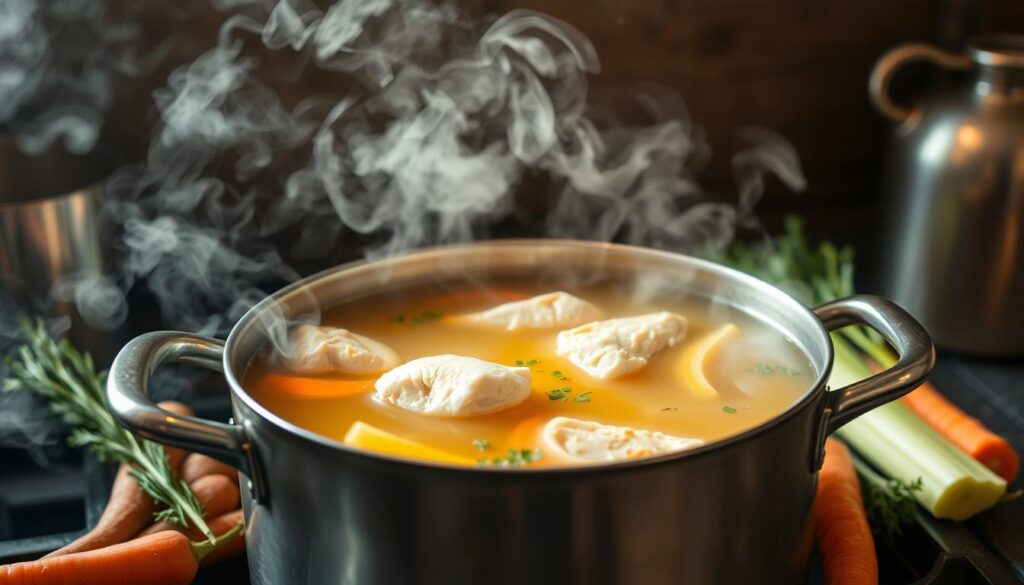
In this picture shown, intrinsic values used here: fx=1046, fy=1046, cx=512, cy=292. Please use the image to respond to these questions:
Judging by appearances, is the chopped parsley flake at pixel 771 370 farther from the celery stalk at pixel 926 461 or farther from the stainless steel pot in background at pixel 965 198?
the stainless steel pot in background at pixel 965 198

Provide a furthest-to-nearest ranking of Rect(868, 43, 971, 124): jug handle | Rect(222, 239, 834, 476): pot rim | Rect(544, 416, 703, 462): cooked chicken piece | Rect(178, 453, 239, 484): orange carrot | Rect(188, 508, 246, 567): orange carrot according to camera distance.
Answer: Rect(868, 43, 971, 124): jug handle → Rect(178, 453, 239, 484): orange carrot → Rect(188, 508, 246, 567): orange carrot → Rect(544, 416, 703, 462): cooked chicken piece → Rect(222, 239, 834, 476): pot rim

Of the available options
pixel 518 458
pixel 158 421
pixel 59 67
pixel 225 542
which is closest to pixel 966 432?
pixel 518 458

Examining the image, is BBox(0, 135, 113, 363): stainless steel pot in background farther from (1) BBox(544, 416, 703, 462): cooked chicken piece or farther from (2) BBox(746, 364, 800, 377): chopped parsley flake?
(2) BBox(746, 364, 800, 377): chopped parsley flake

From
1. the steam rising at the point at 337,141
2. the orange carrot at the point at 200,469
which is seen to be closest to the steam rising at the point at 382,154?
the steam rising at the point at 337,141

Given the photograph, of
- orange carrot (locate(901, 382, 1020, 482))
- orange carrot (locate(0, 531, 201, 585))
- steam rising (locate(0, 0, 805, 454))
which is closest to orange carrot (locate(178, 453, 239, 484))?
orange carrot (locate(0, 531, 201, 585))

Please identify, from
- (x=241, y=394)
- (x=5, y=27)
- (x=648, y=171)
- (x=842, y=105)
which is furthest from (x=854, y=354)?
(x=5, y=27)

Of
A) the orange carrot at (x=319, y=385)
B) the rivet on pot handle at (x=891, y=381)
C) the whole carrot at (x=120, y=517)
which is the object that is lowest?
the whole carrot at (x=120, y=517)

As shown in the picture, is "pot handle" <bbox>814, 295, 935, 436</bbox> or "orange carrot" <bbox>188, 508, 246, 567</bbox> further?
"orange carrot" <bbox>188, 508, 246, 567</bbox>
